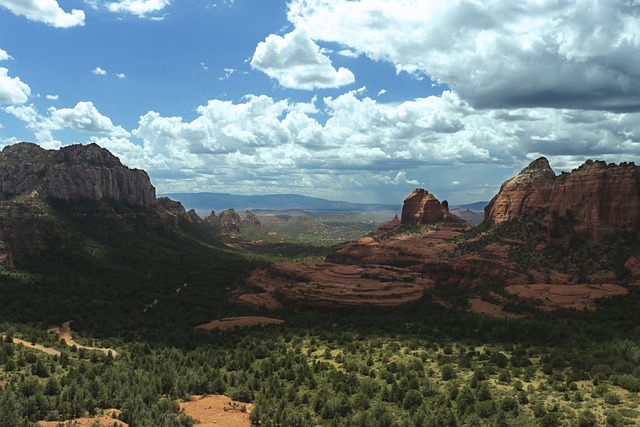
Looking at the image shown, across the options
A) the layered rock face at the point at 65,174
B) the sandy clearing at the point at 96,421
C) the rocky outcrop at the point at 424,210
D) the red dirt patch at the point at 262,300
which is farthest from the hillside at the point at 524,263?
the layered rock face at the point at 65,174

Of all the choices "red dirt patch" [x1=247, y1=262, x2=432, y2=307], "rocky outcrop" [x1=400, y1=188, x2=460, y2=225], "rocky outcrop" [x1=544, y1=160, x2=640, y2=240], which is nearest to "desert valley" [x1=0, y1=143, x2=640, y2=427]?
"rocky outcrop" [x1=544, y1=160, x2=640, y2=240]

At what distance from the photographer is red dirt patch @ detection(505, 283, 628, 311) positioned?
70994mm

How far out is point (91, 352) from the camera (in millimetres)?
50719

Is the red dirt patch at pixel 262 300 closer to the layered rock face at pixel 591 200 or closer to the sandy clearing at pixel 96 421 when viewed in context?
the sandy clearing at pixel 96 421

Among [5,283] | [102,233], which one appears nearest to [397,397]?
[5,283]

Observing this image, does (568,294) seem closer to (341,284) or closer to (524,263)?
(524,263)

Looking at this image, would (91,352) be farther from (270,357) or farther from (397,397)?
(397,397)

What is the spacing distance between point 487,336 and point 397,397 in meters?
22.1

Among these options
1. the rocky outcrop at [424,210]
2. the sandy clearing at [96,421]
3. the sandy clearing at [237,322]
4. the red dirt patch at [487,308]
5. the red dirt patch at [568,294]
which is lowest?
the sandy clearing at [237,322]

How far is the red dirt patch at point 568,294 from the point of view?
233 feet

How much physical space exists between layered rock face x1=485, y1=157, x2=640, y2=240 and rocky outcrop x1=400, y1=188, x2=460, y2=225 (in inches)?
2015

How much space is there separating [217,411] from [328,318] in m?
43.3

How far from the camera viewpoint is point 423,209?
7313 inches

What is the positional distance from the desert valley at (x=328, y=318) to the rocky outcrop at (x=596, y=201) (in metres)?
0.43
